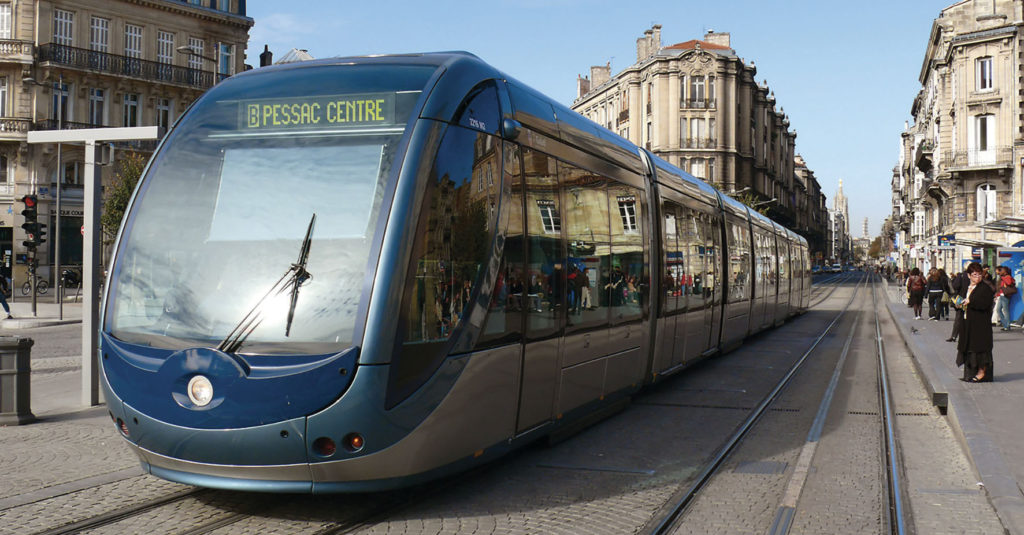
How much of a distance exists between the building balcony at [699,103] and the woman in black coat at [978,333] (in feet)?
Result: 202

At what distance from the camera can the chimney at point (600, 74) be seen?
8500 cm

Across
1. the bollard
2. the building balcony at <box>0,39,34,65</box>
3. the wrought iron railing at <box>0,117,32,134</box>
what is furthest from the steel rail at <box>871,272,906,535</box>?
the building balcony at <box>0,39,34,65</box>

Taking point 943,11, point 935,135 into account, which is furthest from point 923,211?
point 943,11

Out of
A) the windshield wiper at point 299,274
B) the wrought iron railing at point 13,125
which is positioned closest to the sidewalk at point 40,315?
the wrought iron railing at point 13,125

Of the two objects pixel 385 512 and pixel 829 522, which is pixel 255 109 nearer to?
pixel 385 512

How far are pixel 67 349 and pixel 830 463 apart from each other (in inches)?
594

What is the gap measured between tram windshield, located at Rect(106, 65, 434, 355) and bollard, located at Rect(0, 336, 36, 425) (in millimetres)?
3958

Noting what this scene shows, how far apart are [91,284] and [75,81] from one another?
36.6 m

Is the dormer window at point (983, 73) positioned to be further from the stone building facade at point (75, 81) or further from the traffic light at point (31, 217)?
the traffic light at point (31, 217)

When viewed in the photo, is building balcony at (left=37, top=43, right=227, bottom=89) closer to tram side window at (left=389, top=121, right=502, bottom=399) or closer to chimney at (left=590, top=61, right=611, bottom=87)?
tram side window at (left=389, top=121, right=502, bottom=399)

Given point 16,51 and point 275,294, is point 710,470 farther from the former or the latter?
point 16,51

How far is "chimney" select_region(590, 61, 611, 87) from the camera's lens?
85.0 metres

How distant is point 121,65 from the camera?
42.9 metres

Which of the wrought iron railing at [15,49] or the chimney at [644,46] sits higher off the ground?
the chimney at [644,46]
